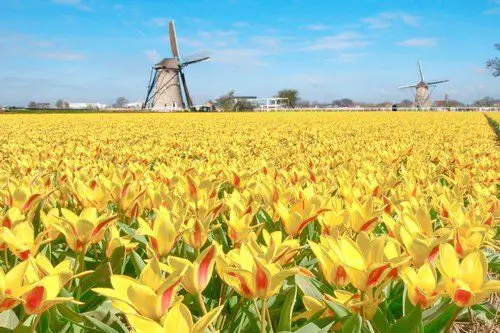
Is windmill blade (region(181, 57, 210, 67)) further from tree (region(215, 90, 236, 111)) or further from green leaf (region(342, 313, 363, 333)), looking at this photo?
green leaf (region(342, 313, 363, 333))

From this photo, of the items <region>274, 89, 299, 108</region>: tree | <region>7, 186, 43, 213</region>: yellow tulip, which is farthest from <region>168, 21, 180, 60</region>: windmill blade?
<region>7, 186, 43, 213</region>: yellow tulip

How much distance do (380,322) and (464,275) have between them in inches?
8.7

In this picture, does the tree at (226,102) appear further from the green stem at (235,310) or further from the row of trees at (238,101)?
the green stem at (235,310)

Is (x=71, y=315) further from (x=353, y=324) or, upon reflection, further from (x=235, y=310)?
(x=353, y=324)

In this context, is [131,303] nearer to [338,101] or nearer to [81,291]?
[81,291]

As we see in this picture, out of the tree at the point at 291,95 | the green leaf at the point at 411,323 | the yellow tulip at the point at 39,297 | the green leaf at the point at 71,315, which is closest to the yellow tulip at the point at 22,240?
the green leaf at the point at 71,315

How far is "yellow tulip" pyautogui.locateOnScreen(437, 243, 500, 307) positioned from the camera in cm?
103

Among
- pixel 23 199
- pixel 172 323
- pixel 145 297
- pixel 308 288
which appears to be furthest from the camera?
pixel 23 199

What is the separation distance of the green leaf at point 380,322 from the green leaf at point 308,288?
14 cm

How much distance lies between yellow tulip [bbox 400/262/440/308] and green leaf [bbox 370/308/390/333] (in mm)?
95

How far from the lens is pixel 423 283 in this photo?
111cm

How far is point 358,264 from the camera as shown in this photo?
123cm

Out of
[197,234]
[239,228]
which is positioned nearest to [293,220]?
[239,228]

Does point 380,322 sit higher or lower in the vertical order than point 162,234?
lower
